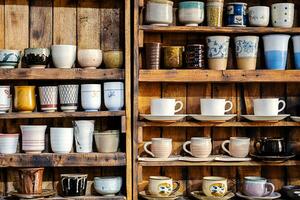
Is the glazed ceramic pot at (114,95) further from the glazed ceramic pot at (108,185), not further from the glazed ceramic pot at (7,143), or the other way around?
the glazed ceramic pot at (7,143)

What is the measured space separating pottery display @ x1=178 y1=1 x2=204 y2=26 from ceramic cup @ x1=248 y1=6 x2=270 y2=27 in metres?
0.23

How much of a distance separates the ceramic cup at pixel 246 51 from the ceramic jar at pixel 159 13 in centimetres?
32

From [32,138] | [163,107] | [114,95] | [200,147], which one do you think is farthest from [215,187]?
[32,138]

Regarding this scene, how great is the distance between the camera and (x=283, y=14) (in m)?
2.36

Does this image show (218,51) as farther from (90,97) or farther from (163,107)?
(90,97)

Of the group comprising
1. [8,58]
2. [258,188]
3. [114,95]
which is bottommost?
[258,188]

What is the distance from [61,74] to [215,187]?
813 mm

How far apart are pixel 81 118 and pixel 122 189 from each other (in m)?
0.36

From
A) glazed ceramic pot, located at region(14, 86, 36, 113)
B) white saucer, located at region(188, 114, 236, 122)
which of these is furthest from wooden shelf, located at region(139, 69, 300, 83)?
glazed ceramic pot, located at region(14, 86, 36, 113)

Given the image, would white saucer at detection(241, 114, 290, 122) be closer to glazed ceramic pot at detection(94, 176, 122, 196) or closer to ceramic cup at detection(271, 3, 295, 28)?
ceramic cup at detection(271, 3, 295, 28)

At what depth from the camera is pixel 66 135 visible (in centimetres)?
229

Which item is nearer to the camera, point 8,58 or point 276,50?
point 8,58

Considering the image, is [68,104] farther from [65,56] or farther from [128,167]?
[128,167]

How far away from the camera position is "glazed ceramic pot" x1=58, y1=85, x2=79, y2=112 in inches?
90.1
